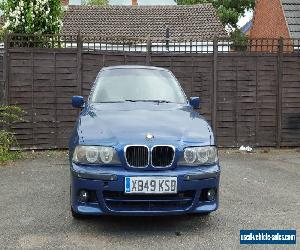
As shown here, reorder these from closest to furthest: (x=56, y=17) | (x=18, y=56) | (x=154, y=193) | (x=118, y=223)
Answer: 1. (x=154, y=193)
2. (x=118, y=223)
3. (x=18, y=56)
4. (x=56, y=17)

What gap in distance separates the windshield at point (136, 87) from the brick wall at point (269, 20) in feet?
47.8

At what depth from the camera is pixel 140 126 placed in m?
5.20

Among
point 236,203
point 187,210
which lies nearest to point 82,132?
point 187,210

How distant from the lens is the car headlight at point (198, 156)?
5008 mm

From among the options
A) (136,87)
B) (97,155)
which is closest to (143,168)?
(97,155)

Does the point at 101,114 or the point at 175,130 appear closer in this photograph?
the point at 175,130

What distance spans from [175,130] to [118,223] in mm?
1274

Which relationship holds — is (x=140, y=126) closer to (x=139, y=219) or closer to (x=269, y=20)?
(x=139, y=219)

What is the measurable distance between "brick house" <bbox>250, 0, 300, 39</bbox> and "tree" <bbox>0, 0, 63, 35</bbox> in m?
8.10

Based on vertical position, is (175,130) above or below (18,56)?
below

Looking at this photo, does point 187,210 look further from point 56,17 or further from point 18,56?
point 56,17

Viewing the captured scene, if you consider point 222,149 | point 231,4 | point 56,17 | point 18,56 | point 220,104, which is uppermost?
point 231,4

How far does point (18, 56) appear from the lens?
35.2 ft

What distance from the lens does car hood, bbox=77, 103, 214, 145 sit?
16.5 feet
